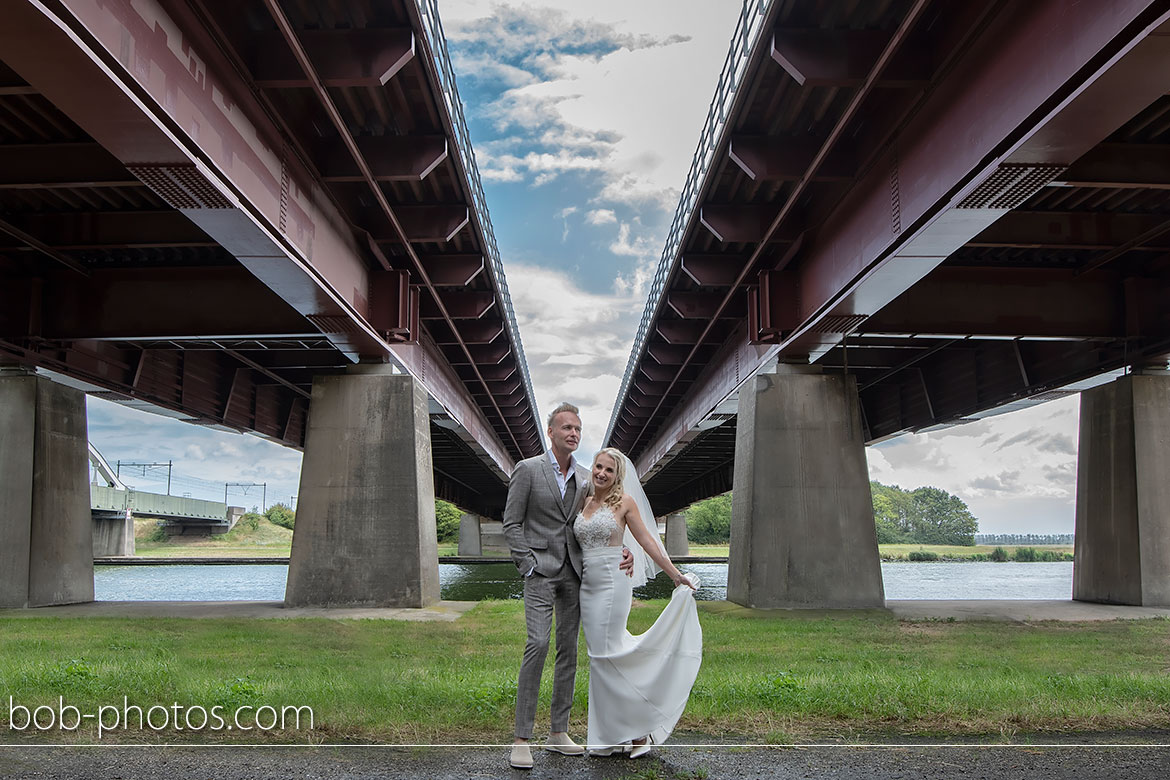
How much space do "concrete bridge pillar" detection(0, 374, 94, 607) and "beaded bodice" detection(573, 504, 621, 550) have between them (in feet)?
58.5

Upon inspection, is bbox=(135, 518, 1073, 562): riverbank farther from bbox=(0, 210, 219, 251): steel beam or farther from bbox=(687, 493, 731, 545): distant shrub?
bbox=(0, 210, 219, 251): steel beam

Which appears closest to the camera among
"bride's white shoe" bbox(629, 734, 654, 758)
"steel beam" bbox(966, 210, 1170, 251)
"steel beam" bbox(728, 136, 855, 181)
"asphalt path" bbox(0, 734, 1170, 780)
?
"asphalt path" bbox(0, 734, 1170, 780)

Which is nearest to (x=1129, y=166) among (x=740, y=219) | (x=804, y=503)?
(x=740, y=219)

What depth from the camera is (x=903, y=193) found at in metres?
11.4

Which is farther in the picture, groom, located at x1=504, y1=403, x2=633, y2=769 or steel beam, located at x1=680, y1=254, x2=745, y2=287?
steel beam, located at x1=680, y1=254, x2=745, y2=287

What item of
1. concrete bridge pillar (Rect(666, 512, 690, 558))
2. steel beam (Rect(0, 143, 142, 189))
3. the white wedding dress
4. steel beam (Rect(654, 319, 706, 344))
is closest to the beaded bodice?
the white wedding dress

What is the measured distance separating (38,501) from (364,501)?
749 centimetres

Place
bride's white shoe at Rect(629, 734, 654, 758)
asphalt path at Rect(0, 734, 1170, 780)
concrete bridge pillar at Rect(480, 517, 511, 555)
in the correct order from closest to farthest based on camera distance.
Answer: asphalt path at Rect(0, 734, 1170, 780)
bride's white shoe at Rect(629, 734, 654, 758)
concrete bridge pillar at Rect(480, 517, 511, 555)

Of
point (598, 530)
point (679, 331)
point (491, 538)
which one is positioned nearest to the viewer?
point (598, 530)

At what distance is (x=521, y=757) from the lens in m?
5.04

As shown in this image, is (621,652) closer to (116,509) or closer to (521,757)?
(521,757)

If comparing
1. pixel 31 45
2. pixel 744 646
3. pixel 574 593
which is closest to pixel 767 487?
pixel 744 646

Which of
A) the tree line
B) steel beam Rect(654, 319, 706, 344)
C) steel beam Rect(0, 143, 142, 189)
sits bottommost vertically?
the tree line

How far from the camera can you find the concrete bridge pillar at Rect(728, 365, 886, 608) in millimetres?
17672
